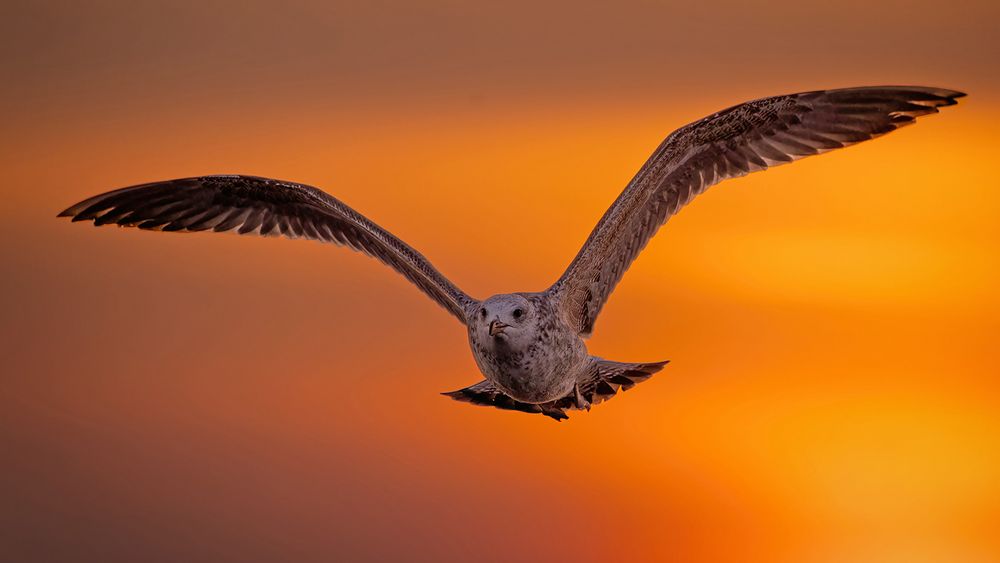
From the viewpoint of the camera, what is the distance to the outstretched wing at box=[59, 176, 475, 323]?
11875mm

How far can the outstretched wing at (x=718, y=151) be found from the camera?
10227 millimetres

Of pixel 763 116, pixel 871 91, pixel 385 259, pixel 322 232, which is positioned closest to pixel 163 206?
pixel 322 232

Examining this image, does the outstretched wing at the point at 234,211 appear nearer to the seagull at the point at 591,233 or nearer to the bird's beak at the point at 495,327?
the seagull at the point at 591,233

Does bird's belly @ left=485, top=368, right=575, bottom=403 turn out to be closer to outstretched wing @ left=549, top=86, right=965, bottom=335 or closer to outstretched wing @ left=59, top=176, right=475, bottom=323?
outstretched wing @ left=549, top=86, right=965, bottom=335

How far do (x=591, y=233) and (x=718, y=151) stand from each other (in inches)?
Answer: 67.6

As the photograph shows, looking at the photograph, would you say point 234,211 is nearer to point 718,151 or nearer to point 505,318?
point 505,318

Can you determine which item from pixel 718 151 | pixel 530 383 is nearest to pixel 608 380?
pixel 530 383

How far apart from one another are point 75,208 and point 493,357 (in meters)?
4.81

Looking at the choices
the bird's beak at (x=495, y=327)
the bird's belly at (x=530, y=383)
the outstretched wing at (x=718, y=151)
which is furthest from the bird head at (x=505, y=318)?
the outstretched wing at (x=718, y=151)

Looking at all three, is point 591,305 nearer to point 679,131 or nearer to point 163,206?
point 679,131

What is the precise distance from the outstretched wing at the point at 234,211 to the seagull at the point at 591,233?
0.04ft

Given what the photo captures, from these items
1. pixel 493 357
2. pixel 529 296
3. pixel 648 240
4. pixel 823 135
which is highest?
pixel 823 135

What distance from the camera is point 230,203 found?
1255 centimetres

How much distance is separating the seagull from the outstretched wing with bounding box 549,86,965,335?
11 millimetres
